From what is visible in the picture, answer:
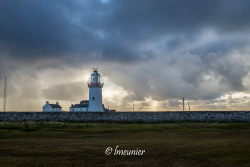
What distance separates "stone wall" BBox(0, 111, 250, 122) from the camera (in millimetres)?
48250

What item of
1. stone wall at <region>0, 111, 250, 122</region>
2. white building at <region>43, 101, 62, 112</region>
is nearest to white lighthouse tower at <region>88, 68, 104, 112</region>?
stone wall at <region>0, 111, 250, 122</region>

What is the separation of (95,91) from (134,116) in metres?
12.1

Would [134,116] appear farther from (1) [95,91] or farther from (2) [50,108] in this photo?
(2) [50,108]

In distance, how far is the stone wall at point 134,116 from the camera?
4825 centimetres

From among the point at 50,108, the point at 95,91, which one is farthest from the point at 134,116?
the point at 50,108

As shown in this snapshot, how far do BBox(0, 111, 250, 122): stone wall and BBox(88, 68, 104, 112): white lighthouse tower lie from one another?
340 inches

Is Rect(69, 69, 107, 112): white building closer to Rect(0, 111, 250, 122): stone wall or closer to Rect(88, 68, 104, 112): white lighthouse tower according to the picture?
Rect(88, 68, 104, 112): white lighthouse tower

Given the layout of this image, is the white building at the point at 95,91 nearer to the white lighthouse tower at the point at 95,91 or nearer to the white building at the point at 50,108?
the white lighthouse tower at the point at 95,91

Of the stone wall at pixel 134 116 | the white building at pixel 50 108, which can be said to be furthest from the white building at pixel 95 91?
the white building at pixel 50 108

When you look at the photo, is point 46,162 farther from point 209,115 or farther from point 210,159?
point 209,115

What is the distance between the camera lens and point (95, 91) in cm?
6006

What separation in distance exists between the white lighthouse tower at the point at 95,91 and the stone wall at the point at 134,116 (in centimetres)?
865

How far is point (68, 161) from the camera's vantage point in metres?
15.4

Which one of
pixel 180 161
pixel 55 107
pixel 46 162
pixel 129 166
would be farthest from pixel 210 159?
pixel 55 107
